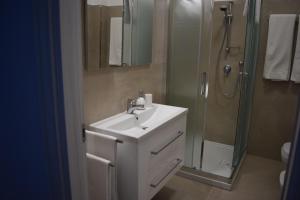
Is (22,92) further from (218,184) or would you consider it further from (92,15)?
(218,184)

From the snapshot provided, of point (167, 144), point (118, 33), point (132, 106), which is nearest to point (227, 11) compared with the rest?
point (118, 33)

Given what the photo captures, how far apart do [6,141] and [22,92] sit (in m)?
0.21

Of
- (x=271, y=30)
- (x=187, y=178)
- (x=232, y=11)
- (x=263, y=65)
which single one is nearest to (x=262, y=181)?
(x=187, y=178)

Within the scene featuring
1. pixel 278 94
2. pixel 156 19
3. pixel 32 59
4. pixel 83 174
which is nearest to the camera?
pixel 32 59

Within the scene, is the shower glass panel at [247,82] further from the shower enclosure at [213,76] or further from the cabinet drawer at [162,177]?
the cabinet drawer at [162,177]

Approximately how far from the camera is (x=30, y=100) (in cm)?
100

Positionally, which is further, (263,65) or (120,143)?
(263,65)

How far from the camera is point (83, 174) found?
1.24 m

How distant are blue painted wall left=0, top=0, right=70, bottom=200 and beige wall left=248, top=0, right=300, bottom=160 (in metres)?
2.56

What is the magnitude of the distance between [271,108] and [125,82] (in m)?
1.91

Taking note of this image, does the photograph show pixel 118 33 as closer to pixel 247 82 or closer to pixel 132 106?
pixel 132 106

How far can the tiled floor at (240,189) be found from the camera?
7.68ft

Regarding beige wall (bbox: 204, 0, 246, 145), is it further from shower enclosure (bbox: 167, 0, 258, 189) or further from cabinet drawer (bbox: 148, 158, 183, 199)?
cabinet drawer (bbox: 148, 158, 183, 199)

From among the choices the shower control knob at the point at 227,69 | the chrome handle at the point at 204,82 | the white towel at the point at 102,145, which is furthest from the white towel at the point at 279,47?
the white towel at the point at 102,145
